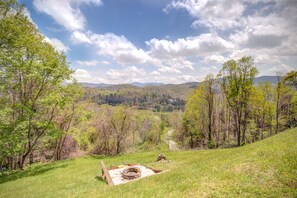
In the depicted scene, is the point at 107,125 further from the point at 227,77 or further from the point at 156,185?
the point at 156,185

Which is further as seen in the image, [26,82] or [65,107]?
[65,107]

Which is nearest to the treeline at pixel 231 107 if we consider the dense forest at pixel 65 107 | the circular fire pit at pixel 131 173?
the dense forest at pixel 65 107

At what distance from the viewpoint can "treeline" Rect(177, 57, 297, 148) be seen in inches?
1142

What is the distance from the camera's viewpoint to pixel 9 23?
1549cm

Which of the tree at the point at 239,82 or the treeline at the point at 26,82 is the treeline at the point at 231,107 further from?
the treeline at the point at 26,82

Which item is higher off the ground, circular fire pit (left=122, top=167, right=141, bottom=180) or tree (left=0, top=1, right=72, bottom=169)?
tree (left=0, top=1, right=72, bottom=169)

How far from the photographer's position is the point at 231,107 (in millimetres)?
31719

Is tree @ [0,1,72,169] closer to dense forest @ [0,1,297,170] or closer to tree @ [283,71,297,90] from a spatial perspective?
dense forest @ [0,1,297,170]

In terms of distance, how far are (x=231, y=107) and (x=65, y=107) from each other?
2721cm

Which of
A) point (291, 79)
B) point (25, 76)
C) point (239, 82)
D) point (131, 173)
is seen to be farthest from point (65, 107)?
point (291, 79)

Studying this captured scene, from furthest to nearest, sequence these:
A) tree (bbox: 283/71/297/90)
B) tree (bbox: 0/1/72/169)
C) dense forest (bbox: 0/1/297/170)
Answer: tree (bbox: 283/71/297/90) < dense forest (bbox: 0/1/297/170) < tree (bbox: 0/1/72/169)

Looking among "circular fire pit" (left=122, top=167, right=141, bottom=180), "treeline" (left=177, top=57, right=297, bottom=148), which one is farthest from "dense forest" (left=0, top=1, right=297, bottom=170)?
"circular fire pit" (left=122, top=167, right=141, bottom=180)

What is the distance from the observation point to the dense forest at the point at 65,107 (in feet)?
57.2

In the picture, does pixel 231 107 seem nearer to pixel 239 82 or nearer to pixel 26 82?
pixel 239 82
